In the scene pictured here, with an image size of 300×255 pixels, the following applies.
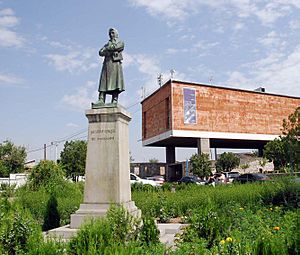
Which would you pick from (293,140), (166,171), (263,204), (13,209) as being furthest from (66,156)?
(13,209)

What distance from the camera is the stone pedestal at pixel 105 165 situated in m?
9.23

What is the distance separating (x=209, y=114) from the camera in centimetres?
4719

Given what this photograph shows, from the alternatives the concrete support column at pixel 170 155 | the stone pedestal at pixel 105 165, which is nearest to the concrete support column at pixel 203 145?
the concrete support column at pixel 170 155

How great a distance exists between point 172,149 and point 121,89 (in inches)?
1940

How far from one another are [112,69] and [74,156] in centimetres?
4115

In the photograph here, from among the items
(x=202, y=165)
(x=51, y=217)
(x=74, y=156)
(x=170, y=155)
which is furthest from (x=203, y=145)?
(x=51, y=217)

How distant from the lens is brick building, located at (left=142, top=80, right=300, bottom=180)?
4548cm

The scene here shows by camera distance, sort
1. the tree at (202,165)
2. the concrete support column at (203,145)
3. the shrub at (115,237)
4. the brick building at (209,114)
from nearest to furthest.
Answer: the shrub at (115,237), the tree at (202,165), the brick building at (209,114), the concrete support column at (203,145)

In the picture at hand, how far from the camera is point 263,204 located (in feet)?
39.9

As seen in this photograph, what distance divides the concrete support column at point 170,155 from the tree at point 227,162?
7316mm

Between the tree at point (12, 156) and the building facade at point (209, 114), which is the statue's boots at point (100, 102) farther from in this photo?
the tree at point (12, 156)

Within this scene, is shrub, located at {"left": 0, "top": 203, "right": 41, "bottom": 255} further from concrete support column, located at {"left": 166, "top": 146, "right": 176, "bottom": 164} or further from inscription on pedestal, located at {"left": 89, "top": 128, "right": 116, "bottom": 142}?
concrete support column, located at {"left": 166, "top": 146, "right": 176, "bottom": 164}

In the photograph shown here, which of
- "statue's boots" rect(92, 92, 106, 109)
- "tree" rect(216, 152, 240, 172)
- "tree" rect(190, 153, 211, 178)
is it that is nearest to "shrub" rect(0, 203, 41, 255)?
"statue's boots" rect(92, 92, 106, 109)

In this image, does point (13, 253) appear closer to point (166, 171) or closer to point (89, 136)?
point (89, 136)
